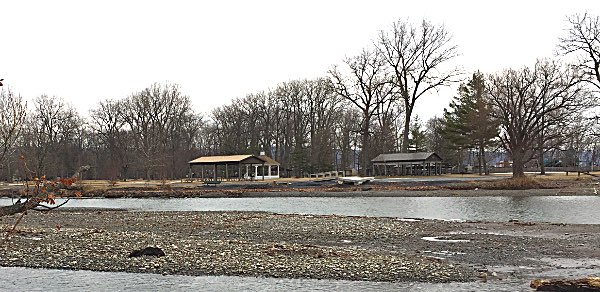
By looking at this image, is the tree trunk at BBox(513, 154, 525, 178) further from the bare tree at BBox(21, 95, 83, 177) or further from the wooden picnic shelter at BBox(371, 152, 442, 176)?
the bare tree at BBox(21, 95, 83, 177)

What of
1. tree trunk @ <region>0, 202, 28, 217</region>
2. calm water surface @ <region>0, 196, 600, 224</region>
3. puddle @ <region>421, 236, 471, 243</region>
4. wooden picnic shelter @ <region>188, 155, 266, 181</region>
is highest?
wooden picnic shelter @ <region>188, 155, 266, 181</region>

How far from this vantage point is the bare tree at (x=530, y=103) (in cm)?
5347

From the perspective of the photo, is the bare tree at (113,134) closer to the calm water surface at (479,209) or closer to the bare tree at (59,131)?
the bare tree at (59,131)

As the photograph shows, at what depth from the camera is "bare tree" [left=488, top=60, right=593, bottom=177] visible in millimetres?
53469

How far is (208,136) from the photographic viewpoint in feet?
317

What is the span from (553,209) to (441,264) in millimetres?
19668

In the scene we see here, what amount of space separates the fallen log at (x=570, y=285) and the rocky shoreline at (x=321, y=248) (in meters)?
1.59

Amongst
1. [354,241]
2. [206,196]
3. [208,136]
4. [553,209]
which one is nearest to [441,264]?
[354,241]

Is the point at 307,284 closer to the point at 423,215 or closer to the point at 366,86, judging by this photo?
the point at 423,215

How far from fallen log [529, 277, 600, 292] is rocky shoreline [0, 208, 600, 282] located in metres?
1.59

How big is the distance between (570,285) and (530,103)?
1867 inches

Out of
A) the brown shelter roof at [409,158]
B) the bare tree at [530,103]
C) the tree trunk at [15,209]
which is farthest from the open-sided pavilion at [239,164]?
the tree trunk at [15,209]

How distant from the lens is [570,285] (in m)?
11.3

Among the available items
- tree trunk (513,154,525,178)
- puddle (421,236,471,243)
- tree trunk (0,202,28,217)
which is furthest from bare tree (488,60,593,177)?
tree trunk (0,202,28,217)
